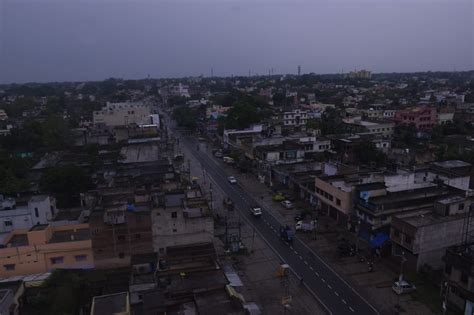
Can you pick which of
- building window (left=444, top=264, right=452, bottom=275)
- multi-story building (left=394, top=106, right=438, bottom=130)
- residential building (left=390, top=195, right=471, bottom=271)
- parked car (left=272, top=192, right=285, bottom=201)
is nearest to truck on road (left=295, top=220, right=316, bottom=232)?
parked car (left=272, top=192, right=285, bottom=201)

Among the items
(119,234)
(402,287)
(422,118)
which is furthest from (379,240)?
(422,118)

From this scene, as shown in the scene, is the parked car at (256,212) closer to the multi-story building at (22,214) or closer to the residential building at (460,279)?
the residential building at (460,279)

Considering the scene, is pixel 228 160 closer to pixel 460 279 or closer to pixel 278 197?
pixel 278 197

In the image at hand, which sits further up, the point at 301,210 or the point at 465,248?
the point at 465,248

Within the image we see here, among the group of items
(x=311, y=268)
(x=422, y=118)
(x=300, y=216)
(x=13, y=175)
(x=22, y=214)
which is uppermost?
(x=422, y=118)

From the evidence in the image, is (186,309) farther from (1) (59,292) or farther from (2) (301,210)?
(2) (301,210)

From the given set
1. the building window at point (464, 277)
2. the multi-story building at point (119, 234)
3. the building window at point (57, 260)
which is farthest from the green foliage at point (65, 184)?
the building window at point (464, 277)

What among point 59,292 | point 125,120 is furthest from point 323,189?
point 125,120
